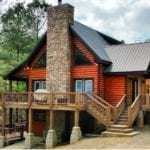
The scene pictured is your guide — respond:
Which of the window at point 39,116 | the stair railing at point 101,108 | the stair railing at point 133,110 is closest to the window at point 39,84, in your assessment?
the window at point 39,116

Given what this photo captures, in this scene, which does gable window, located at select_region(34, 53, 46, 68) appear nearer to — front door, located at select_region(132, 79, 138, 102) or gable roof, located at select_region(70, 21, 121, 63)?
gable roof, located at select_region(70, 21, 121, 63)

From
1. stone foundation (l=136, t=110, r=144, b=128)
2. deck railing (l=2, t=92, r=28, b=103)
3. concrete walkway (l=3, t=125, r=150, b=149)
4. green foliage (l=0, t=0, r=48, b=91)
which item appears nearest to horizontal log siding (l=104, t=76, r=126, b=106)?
stone foundation (l=136, t=110, r=144, b=128)

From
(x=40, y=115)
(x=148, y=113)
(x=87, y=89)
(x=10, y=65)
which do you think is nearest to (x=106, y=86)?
(x=87, y=89)

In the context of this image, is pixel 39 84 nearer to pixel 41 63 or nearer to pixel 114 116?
pixel 41 63

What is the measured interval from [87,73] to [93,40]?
10.7ft

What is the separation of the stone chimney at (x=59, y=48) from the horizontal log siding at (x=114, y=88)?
9.47 ft

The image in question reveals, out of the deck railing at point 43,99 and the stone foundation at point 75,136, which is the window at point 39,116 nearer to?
the deck railing at point 43,99

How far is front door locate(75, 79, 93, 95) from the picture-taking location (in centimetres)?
2780

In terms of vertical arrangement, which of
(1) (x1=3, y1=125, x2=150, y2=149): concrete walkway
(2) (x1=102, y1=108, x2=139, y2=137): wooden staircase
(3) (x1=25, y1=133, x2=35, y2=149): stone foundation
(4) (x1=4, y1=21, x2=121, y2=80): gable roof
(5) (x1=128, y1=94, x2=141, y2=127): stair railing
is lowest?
(3) (x1=25, y1=133, x2=35, y2=149): stone foundation

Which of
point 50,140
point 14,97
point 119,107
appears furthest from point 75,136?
point 14,97

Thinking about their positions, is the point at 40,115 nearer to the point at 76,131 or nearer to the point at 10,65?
the point at 76,131

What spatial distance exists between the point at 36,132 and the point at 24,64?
18.1 feet

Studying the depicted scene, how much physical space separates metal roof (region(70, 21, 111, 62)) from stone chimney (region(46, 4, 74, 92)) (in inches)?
33.3

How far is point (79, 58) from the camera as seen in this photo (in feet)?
94.3
